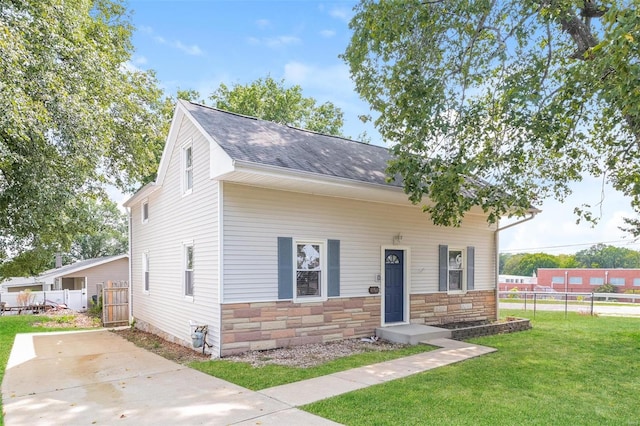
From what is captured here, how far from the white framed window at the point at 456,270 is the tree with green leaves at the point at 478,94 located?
120 inches

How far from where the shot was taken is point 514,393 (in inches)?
211

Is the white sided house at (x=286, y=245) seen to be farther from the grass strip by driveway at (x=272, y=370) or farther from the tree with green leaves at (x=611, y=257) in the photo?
the tree with green leaves at (x=611, y=257)

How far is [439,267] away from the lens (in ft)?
36.6

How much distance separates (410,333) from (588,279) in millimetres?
51107

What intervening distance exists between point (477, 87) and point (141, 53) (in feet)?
36.3

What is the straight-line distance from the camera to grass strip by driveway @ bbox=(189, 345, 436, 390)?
5965 mm

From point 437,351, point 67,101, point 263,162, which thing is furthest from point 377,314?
point 67,101

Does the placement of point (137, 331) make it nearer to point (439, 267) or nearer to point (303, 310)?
point (303, 310)

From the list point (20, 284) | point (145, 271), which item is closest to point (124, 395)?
point (145, 271)

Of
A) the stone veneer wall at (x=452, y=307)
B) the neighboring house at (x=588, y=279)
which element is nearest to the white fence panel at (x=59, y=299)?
the stone veneer wall at (x=452, y=307)

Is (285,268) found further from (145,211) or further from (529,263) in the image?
(529,263)

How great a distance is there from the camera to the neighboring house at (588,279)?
45.8 metres

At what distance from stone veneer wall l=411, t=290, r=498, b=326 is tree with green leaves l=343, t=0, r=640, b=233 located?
303 cm

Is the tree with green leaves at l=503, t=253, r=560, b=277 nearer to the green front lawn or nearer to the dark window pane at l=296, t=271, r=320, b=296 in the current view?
the dark window pane at l=296, t=271, r=320, b=296
